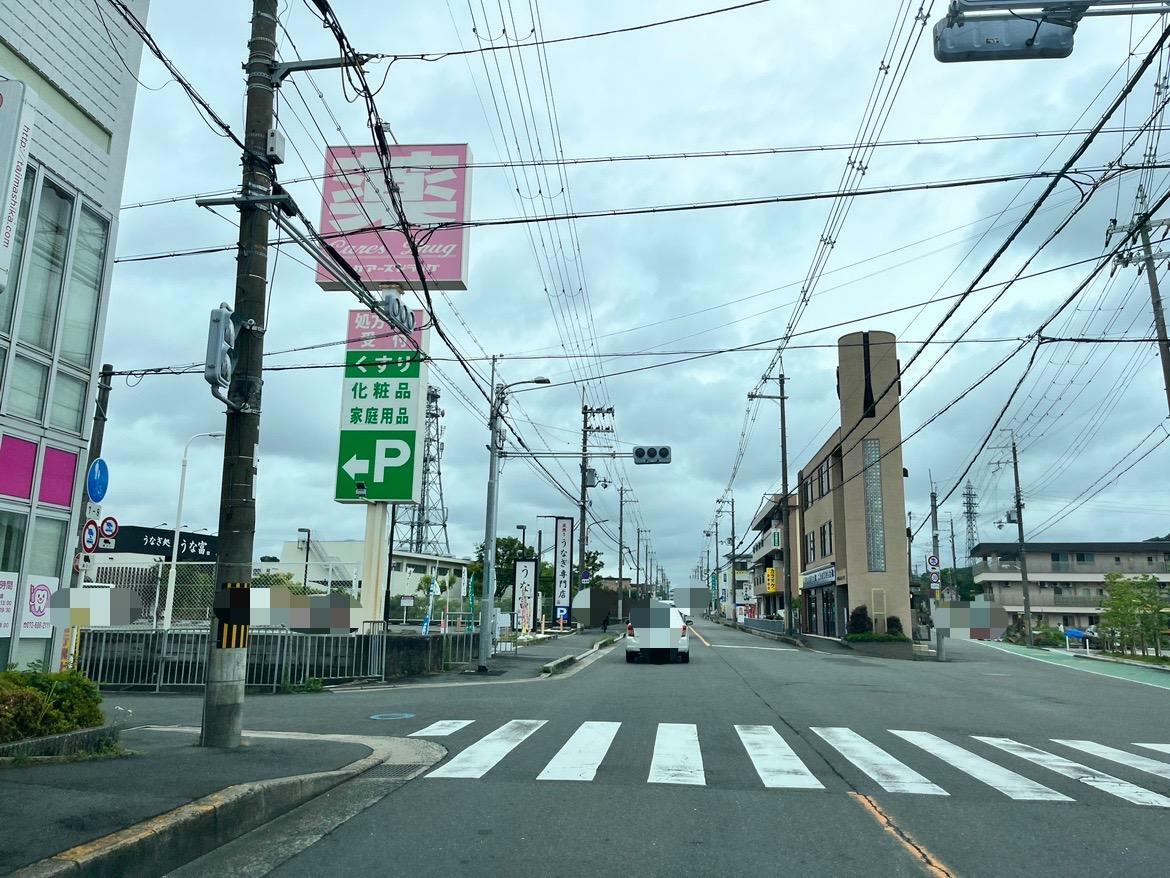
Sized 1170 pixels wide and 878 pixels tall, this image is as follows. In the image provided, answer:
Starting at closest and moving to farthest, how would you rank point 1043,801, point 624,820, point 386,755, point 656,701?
point 624,820, point 1043,801, point 386,755, point 656,701

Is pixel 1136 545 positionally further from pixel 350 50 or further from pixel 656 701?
pixel 350 50

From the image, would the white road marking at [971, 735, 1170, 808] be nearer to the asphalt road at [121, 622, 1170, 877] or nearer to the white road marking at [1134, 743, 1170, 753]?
the asphalt road at [121, 622, 1170, 877]

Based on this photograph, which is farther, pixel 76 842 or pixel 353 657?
pixel 353 657

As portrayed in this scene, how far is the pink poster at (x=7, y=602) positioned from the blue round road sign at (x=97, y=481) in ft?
7.19

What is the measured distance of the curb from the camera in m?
4.92

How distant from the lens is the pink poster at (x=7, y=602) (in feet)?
34.5

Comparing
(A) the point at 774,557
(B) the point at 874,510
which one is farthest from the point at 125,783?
(A) the point at 774,557

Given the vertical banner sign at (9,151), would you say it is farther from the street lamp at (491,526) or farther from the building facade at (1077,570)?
the building facade at (1077,570)

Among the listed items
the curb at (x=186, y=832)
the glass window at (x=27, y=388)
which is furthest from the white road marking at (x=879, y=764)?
the glass window at (x=27, y=388)

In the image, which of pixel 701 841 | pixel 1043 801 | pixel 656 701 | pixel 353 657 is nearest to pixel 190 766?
pixel 701 841

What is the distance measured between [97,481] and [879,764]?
1122 centimetres

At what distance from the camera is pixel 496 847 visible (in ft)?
19.6

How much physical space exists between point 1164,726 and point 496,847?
12454 millimetres

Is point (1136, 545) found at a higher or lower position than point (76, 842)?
higher
